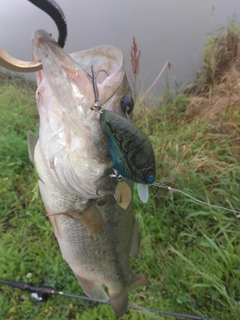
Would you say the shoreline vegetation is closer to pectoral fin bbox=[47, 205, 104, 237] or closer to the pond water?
pectoral fin bbox=[47, 205, 104, 237]

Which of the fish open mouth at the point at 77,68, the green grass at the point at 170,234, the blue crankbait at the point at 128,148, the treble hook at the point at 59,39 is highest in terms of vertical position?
the treble hook at the point at 59,39

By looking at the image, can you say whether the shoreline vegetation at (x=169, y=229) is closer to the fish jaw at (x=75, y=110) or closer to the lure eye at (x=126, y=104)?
the fish jaw at (x=75, y=110)

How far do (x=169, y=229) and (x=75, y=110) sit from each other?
6.28ft

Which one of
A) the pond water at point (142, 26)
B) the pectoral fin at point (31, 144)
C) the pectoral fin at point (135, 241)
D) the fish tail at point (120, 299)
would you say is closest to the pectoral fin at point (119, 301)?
the fish tail at point (120, 299)

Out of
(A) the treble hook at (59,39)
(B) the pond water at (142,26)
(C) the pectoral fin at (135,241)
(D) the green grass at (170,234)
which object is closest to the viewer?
(A) the treble hook at (59,39)

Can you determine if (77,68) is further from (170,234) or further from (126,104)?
(170,234)

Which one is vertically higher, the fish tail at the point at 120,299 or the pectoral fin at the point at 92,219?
the pectoral fin at the point at 92,219

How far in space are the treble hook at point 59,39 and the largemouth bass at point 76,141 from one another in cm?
4

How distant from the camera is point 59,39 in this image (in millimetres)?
1043

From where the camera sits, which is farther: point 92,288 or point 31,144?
point 92,288

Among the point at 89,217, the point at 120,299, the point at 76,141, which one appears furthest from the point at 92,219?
the point at 120,299

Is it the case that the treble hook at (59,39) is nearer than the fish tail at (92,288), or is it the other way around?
the treble hook at (59,39)

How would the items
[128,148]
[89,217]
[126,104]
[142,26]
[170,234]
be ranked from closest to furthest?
[128,148] < [126,104] < [89,217] < [170,234] < [142,26]

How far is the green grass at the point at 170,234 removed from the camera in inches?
92.4
